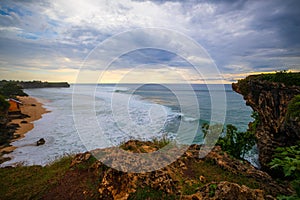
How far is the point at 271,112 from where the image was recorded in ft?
33.1

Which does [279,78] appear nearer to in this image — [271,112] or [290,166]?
[271,112]

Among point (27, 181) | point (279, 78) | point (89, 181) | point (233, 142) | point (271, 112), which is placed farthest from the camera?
point (233, 142)

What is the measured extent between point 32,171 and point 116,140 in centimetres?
866

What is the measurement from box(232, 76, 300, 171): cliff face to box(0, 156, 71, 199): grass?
10.6m

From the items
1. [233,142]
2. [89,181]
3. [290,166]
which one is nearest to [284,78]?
[233,142]

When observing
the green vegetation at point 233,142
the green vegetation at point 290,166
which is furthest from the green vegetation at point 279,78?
the green vegetation at point 290,166

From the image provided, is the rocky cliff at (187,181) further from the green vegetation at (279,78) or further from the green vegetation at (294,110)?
the green vegetation at (279,78)

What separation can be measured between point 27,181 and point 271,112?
1336cm

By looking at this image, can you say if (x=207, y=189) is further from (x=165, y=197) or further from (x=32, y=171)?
(x=32, y=171)

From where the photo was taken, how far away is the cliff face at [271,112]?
8.62m

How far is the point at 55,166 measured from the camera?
8.94 meters

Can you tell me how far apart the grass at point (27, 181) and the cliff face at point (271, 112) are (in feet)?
34.7

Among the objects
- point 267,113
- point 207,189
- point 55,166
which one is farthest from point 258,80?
point 55,166

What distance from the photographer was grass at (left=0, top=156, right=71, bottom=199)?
240 inches
